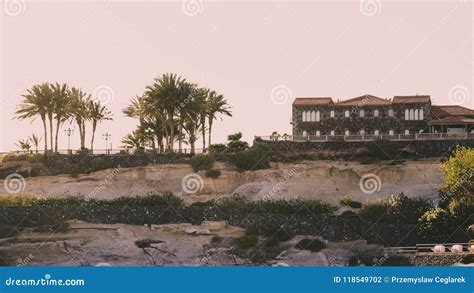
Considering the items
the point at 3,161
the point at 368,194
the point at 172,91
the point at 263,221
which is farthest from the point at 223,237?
the point at 3,161

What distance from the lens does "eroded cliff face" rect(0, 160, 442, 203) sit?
3241 inches

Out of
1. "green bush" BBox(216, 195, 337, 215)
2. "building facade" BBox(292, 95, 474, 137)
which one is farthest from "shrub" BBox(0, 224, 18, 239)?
"building facade" BBox(292, 95, 474, 137)

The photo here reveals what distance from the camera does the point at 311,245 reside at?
73438 mm

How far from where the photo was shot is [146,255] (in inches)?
2901

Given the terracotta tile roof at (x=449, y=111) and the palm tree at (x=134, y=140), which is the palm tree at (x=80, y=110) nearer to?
the palm tree at (x=134, y=140)

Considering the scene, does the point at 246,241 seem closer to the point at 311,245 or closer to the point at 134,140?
the point at 311,245

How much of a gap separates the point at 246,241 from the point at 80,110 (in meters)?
29.6

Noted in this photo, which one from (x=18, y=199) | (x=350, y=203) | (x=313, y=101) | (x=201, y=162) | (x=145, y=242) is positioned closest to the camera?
(x=145, y=242)

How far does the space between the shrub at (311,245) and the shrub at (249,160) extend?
1467 centimetres

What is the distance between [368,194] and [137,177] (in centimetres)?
2311

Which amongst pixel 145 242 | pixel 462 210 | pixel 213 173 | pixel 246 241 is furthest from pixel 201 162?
pixel 462 210

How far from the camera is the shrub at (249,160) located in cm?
8719

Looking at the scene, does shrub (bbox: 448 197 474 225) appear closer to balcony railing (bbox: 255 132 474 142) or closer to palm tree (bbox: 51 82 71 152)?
balcony railing (bbox: 255 132 474 142)

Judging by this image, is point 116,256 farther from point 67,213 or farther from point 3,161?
point 3,161
